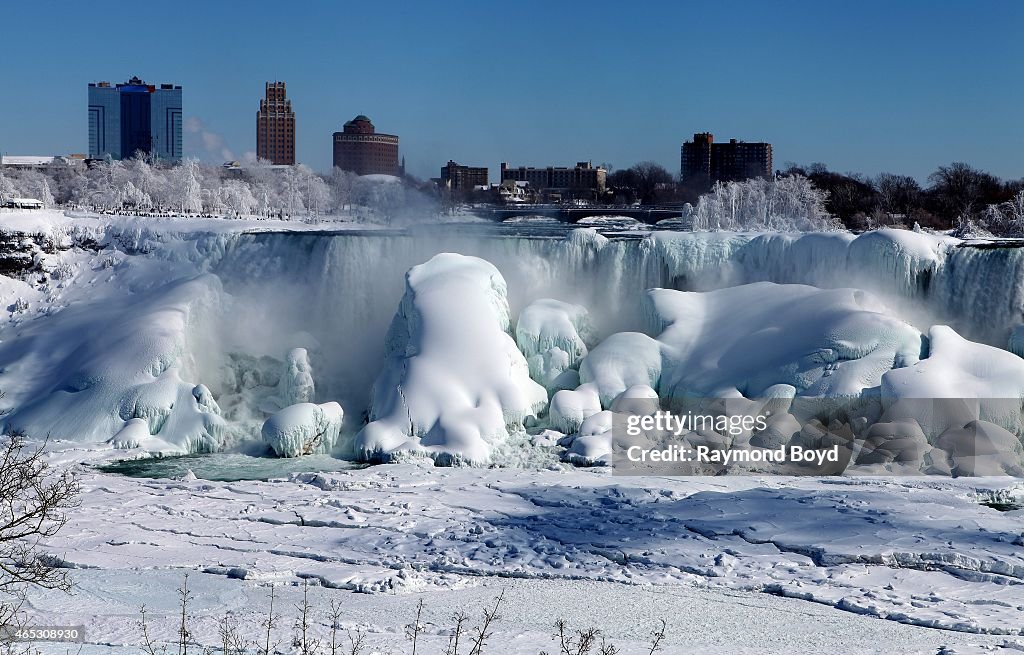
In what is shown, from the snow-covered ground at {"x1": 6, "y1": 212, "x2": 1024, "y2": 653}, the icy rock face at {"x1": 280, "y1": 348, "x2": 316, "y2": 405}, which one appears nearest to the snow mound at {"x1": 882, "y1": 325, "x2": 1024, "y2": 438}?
the snow-covered ground at {"x1": 6, "y1": 212, "x2": 1024, "y2": 653}

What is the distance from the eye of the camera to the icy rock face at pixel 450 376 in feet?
60.3

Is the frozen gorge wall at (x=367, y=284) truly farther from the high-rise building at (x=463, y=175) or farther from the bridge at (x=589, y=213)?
the high-rise building at (x=463, y=175)

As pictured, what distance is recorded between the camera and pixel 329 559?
12625mm

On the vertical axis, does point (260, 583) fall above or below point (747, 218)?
below

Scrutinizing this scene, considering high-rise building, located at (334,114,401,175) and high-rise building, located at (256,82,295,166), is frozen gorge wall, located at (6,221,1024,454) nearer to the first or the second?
high-rise building, located at (334,114,401,175)

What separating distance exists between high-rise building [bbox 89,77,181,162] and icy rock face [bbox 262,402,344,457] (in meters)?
161

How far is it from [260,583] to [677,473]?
7.48m

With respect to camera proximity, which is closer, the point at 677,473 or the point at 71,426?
the point at 677,473

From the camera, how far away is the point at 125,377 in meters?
20.7

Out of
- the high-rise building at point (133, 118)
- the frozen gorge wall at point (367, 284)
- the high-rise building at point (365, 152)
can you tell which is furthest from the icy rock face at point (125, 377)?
the high-rise building at point (133, 118)

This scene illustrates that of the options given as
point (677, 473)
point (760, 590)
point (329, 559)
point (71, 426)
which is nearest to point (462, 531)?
point (329, 559)

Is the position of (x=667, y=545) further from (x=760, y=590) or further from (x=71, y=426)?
(x=71, y=426)

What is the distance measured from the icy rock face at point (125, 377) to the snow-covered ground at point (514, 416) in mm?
69

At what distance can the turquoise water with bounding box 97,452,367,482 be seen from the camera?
17312mm
